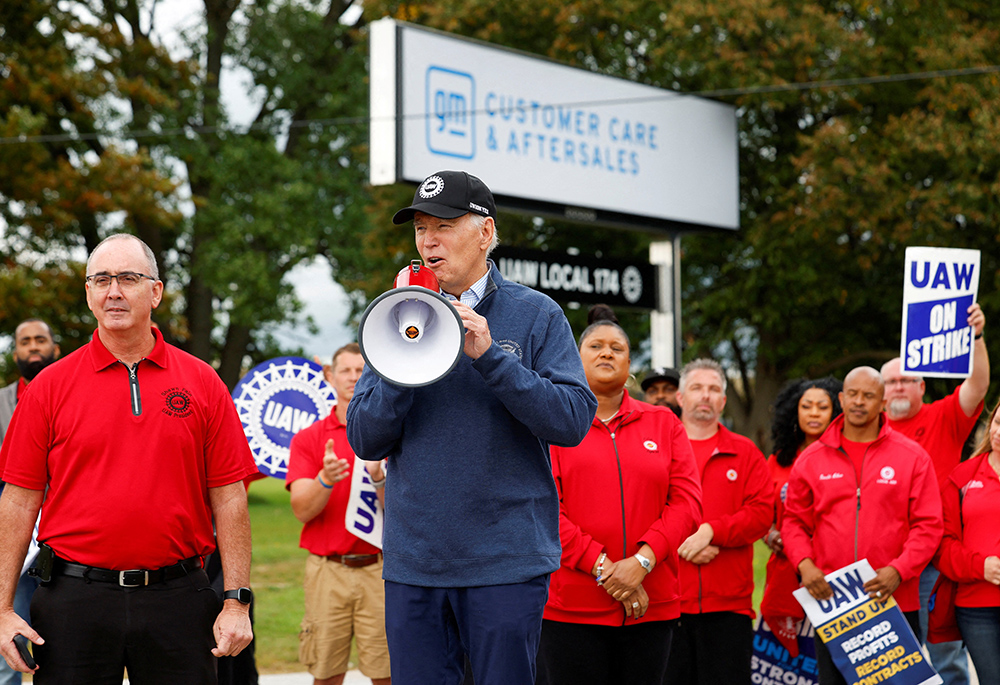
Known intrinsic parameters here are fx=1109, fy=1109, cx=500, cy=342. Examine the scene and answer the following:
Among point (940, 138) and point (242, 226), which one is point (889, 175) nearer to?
point (940, 138)

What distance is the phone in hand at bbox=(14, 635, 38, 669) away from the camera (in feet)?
11.1

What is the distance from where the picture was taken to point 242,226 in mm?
23609

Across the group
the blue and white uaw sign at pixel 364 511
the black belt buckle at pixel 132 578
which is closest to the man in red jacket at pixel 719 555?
the blue and white uaw sign at pixel 364 511

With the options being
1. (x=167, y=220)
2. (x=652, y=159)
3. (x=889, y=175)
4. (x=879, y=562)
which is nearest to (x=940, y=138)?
(x=889, y=175)

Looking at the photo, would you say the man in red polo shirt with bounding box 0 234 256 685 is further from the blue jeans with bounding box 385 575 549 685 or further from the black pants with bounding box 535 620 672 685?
the black pants with bounding box 535 620 672 685

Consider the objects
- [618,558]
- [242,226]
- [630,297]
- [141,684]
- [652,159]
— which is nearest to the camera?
[141,684]

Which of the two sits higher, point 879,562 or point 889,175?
point 889,175

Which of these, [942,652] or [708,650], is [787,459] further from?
[708,650]

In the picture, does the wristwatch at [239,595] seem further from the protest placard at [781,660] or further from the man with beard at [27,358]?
the protest placard at [781,660]

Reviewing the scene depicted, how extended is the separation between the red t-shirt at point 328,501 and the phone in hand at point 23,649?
8.19 ft

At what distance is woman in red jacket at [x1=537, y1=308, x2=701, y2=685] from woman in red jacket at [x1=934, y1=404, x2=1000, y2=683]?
1.53m

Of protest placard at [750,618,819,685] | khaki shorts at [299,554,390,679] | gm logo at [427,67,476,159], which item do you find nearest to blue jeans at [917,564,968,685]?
protest placard at [750,618,819,685]

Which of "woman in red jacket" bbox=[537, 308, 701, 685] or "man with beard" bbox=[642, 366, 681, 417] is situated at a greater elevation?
"man with beard" bbox=[642, 366, 681, 417]

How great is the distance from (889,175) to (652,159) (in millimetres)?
3904
